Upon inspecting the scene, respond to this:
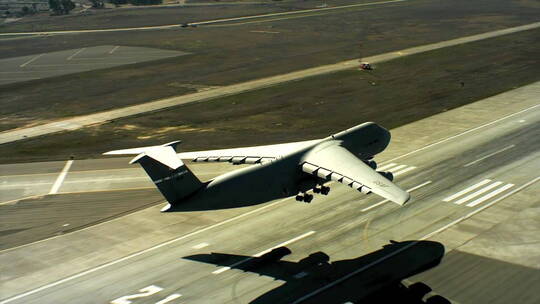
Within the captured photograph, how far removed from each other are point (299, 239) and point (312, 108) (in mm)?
40880

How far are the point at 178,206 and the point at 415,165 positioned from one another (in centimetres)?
2796

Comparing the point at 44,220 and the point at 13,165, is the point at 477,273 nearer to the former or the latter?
the point at 44,220

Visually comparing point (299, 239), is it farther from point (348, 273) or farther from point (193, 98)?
point (193, 98)

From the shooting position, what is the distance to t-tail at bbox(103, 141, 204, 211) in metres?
35.1

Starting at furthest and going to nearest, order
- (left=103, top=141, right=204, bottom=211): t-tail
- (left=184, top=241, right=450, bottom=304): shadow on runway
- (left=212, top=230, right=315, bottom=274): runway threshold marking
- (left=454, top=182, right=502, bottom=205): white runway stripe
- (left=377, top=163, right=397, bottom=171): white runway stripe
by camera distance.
Answer: 1. (left=377, top=163, right=397, bottom=171): white runway stripe
2. (left=454, top=182, right=502, bottom=205): white runway stripe
3. (left=212, top=230, right=315, bottom=274): runway threshold marking
4. (left=103, top=141, right=204, bottom=211): t-tail
5. (left=184, top=241, right=450, bottom=304): shadow on runway

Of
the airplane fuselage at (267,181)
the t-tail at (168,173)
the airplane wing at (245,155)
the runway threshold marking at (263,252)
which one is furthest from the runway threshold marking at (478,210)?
the t-tail at (168,173)

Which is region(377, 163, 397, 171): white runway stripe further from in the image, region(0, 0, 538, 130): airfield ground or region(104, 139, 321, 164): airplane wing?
region(0, 0, 538, 130): airfield ground

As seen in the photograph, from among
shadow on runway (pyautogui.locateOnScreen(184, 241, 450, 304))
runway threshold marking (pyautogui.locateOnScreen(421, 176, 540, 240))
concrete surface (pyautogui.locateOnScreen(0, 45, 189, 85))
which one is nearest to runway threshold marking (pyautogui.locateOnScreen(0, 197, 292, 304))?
shadow on runway (pyautogui.locateOnScreen(184, 241, 450, 304))

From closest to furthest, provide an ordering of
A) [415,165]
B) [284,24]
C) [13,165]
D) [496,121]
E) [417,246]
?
[417,246] < [415,165] < [13,165] < [496,121] < [284,24]

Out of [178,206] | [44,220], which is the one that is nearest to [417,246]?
[178,206]

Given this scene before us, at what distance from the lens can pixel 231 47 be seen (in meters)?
136

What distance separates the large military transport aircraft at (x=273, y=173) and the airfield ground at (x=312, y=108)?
19312mm

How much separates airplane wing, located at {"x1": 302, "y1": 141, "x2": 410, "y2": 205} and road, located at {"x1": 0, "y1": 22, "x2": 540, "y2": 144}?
44.9m

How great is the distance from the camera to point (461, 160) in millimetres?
56656
